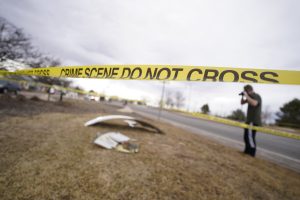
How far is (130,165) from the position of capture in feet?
9.54

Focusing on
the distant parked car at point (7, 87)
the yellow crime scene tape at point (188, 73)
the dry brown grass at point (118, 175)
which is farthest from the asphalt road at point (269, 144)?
the distant parked car at point (7, 87)

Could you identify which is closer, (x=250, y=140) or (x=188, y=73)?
(x=188, y=73)

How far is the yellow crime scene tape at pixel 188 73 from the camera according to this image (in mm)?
1620

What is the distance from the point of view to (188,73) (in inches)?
72.6

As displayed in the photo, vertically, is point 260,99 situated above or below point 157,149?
above

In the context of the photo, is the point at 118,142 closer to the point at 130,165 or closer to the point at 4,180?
the point at 130,165

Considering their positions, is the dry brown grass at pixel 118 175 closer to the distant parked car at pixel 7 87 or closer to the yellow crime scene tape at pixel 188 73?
the yellow crime scene tape at pixel 188 73

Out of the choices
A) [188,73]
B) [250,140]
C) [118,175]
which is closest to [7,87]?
[118,175]

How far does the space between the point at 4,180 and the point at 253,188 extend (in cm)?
397

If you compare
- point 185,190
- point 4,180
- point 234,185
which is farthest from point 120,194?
point 234,185

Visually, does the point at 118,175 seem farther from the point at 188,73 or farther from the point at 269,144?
the point at 269,144

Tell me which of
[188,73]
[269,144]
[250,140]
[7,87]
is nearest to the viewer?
[188,73]

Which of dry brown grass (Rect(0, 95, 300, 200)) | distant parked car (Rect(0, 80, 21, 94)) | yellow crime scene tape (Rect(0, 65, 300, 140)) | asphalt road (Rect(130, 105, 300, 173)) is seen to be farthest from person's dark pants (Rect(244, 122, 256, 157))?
distant parked car (Rect(0, 80, 21, 94))

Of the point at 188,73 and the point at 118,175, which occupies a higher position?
the point at 188,73
